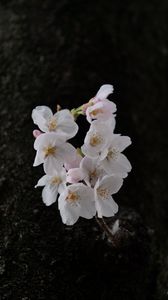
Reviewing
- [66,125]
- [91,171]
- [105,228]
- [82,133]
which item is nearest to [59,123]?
[66,125]

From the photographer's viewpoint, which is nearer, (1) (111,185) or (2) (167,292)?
(1) (111,185)

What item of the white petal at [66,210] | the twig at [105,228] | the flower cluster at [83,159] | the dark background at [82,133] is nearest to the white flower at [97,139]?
the flower cluster at [83,159]

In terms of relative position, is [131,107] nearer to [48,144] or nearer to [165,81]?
[165,81]

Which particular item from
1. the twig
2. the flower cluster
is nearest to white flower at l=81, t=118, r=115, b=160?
the flower cluster

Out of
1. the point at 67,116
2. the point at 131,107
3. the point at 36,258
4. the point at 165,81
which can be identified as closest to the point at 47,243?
the point at 36,258

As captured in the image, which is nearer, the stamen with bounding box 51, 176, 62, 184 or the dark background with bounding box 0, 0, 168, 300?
the stamen with bounding box 51, 176, 62, 184

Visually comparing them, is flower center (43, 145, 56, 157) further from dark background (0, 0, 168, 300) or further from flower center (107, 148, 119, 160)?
dark background (0, 0, 168, 300)

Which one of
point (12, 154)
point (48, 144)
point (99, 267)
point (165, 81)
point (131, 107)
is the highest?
point (48, 144)

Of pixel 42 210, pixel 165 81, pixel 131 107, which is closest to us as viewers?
pixel 42 210
